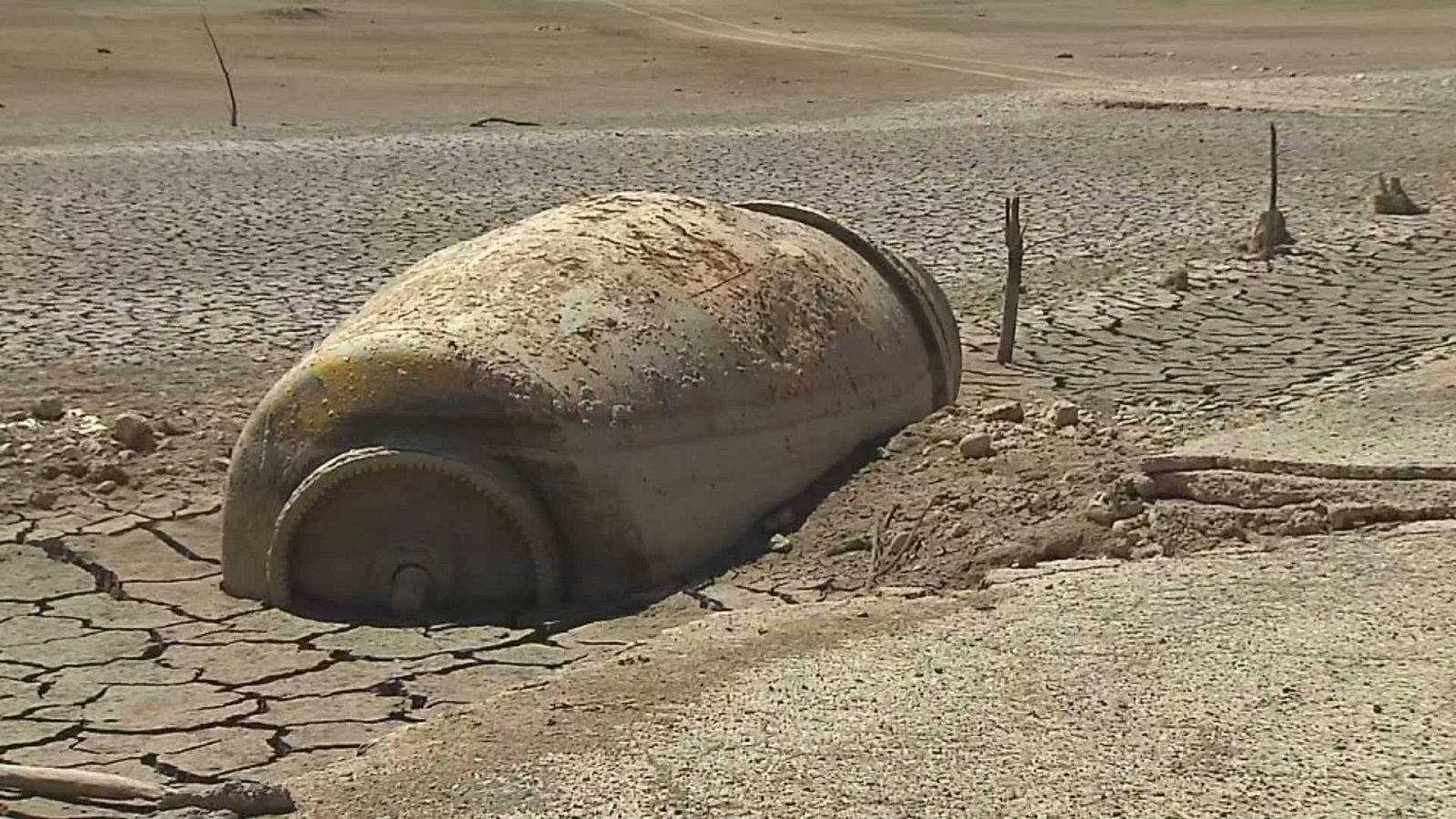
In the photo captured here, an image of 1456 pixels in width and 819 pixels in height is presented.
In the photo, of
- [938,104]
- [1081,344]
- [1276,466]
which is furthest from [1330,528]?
[938,104]

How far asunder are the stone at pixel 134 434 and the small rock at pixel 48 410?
38 cm

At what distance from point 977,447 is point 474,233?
686cm

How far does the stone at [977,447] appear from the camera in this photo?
6.88 metres

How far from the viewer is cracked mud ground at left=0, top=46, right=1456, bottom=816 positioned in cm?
573

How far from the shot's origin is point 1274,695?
4.62 m

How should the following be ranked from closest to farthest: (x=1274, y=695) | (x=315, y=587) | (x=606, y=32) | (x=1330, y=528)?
(x=1274, y=695)
(x=1330, y=528)
(x=315, y=587)
(x=606, y=32)

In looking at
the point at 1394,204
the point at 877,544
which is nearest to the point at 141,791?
the point at 877,544

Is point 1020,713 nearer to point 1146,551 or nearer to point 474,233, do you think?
point 1146,551

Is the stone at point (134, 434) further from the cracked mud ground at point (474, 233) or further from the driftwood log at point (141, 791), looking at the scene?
the driftwood log at point (141, 791)

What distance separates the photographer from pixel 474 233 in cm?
1322

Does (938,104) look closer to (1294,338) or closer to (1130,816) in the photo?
(1294,338)

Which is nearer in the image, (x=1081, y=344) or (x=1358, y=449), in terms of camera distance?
(x=1358, y=449)

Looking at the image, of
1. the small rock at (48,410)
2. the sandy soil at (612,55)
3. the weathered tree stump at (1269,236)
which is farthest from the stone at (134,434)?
the sandy soil at (612,55)

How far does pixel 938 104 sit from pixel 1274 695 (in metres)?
18.9
